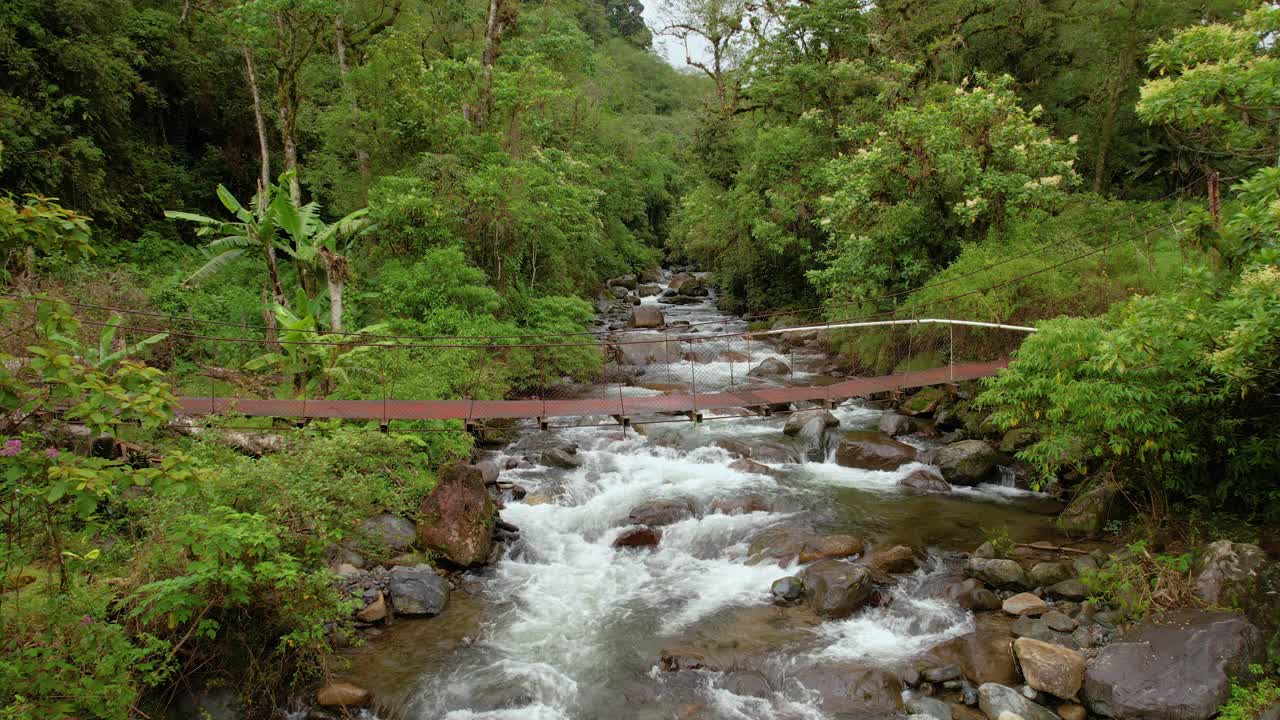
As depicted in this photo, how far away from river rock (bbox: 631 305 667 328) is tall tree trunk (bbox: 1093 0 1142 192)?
10017mm

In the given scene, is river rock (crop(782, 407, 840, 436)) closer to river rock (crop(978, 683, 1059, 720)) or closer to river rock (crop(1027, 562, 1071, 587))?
river rock (crop(1027, 562, 1071, 587))

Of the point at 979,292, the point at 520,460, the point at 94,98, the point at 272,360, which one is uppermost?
the point at 94,98

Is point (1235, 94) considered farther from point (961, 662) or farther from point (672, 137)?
point (672, 137)

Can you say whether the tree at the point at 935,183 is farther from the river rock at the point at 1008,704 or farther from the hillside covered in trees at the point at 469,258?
the river rock at the point at 1008,704

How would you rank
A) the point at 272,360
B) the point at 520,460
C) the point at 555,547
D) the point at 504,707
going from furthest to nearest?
the point at 520,460 → the point at 272,360 → the point at 555,547 → the point at 504,707

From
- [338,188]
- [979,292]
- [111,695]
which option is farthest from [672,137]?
[111,695]

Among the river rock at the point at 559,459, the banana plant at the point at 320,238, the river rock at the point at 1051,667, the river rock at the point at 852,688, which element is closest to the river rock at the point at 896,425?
the river rock at the point at 559,459

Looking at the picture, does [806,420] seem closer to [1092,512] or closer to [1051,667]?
[1092,512]

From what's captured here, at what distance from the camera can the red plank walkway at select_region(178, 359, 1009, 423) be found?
23.4 feet

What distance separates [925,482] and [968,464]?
59cm

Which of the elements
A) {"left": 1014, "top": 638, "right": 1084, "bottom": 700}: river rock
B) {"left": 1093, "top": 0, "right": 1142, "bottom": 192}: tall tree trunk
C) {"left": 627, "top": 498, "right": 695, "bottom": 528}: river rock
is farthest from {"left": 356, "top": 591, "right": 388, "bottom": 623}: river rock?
{"left": 1093, "top": 0, "right": 1142, "bottom": 192}: tall tree trunk

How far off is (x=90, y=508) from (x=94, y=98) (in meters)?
12.1

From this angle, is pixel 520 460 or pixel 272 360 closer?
pixel 272 360

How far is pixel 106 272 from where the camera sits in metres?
11.1
